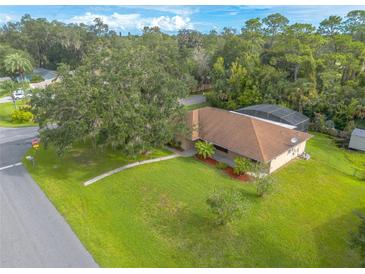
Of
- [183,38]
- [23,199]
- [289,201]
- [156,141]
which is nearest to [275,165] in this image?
[289,201]

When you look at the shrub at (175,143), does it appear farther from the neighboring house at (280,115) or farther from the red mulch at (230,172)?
the neighboring house at (280,115)

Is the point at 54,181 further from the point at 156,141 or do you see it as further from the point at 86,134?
the point at 156,141

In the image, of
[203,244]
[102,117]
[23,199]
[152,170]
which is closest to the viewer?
[203,244]

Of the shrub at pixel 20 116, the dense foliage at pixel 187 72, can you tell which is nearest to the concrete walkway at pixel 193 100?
the dense foliage at pixel 187 72

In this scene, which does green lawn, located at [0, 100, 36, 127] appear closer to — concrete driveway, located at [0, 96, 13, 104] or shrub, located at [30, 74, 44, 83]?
concrete driveway, located at [0, 96, 13, 104]

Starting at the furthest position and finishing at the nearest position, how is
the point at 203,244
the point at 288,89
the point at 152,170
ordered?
the point at 288,89, the point at 152,170, the point at 203,244

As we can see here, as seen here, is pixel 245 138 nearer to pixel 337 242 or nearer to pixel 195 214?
pixel 195 214
